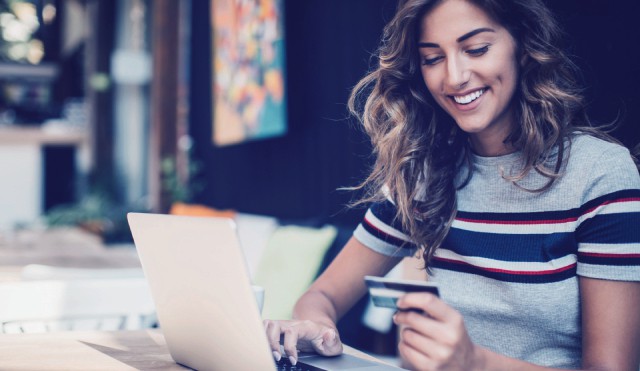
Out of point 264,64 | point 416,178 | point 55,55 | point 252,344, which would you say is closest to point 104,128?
point 264,64

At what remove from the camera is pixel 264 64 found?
383 cm

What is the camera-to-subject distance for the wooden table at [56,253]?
10.3 feet

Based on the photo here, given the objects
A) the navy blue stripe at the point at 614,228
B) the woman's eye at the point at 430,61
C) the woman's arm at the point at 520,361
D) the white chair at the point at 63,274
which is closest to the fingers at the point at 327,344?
the woman's arm at the point at 520,361

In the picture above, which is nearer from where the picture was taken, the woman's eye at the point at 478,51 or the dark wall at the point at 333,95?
the woman's eye at the point at 478,51

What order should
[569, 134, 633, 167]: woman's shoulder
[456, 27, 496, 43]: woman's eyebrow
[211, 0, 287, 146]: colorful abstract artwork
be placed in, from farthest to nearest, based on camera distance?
[211, 0, 287, 146]: colorful abstract artwork → [456, 27, 496, 43]: woman's eyebrow → [569, 134, 633, 167]: woman's shoulder

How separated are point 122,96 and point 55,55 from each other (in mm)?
5224

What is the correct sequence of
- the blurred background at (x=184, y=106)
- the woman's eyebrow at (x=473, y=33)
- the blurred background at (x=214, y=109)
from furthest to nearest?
the blurred background at (x=214, y=109), the blurred background at (x=184, y=106), the woman's eyebrow at (x=473, y=33)

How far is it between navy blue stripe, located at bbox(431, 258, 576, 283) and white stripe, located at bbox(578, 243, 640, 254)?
0.08 meters

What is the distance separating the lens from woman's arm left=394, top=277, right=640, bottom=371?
37.6 inches

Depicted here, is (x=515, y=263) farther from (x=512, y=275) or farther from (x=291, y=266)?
(x=291, y=266)

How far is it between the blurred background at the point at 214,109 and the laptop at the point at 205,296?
1003mm

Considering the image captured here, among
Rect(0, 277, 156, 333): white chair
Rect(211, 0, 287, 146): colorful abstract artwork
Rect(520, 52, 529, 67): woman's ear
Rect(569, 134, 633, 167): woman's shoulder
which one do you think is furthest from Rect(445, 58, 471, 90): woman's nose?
Rect(211, 0, 287, 146): colorful abstract artwork

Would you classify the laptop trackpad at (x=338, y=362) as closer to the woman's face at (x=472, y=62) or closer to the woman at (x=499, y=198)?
the woman at (x=499, y=198)

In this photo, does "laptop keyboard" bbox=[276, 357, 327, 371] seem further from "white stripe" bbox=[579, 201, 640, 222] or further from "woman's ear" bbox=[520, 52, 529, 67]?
"woman's ear" bbox=[520, 52, 529, 67]
